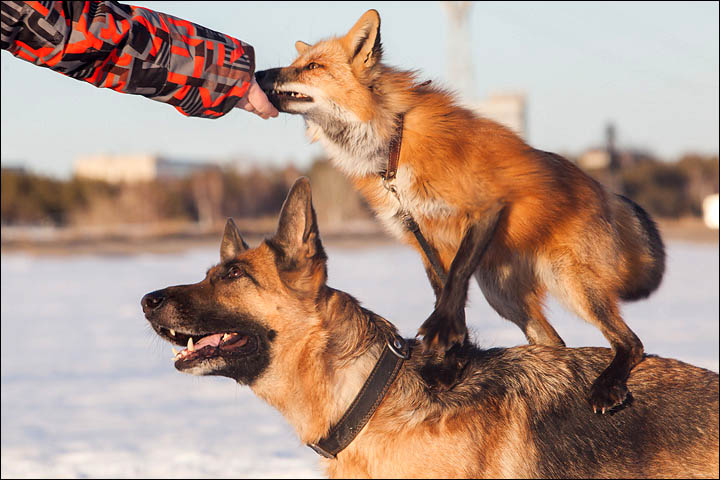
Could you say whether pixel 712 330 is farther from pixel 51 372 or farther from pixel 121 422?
pixel 51 372

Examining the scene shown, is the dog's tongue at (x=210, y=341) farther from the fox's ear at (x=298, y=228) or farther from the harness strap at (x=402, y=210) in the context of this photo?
the harness strap at (x=402, y=210)

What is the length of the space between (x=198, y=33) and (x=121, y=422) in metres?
5.74

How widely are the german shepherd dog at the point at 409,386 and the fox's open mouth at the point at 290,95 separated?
0.69 metres

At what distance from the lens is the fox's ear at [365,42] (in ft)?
13.9

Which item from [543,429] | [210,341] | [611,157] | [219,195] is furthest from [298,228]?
[219,195]

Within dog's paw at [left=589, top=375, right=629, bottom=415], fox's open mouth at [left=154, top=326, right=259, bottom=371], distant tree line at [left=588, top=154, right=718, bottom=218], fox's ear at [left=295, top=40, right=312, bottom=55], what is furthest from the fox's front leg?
distant tree line at [left=588, top=154, right=718, bottom=218]

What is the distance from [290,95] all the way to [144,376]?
6970 millimetres

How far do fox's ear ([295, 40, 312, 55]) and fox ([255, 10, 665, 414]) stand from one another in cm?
23

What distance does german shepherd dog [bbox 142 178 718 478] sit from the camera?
11.0 feet

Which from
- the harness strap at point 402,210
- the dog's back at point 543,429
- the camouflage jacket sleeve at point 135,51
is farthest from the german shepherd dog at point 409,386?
the camouflage jacket sleeve at point 135,51

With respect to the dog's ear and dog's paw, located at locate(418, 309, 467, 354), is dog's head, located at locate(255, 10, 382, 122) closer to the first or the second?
the dog's ear

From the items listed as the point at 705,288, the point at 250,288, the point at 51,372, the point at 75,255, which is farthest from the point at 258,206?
the point at 250,288

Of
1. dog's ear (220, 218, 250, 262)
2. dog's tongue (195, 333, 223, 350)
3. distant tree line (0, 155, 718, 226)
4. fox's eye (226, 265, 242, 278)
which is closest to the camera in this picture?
dog's tongue (195, 333, 223, 350)

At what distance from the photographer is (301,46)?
4.63 meters
